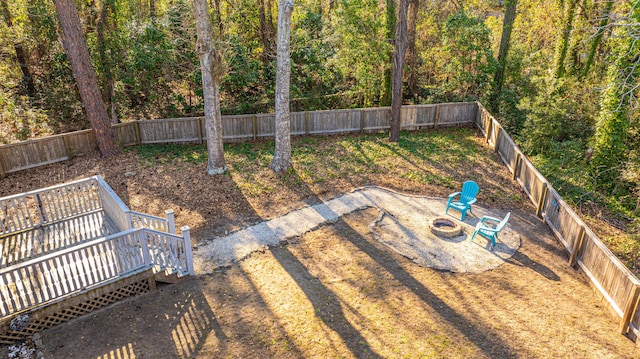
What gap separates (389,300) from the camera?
802 cm

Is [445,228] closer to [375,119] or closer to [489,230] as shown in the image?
[489,230]

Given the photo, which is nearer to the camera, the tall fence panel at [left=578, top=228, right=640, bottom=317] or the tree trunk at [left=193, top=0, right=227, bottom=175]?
the tall fence panel at [left=578, top=228, right=640, bottom=317]

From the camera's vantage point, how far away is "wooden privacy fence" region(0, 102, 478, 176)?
43.0ft

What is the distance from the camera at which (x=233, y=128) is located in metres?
16.4

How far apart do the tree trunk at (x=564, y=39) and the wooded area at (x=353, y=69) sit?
6 cm

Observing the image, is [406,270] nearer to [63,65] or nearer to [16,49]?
[63,65]

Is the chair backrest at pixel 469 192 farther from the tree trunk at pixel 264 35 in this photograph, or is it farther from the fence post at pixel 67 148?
the fence post at pixel 67 148

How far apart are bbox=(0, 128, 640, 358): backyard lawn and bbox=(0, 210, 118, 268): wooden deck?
68.0 inches

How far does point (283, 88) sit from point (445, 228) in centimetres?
653

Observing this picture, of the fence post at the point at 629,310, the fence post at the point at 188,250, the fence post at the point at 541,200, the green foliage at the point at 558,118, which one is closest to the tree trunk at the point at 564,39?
the green foliage at the point at 558,118

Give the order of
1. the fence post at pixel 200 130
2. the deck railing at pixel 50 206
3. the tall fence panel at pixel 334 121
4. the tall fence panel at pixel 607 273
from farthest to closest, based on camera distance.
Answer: the tall fence panel at pixel 334 121
the fence post at pixel 200 130
the deck railing at pixel 50 206
the tall fence panel at pixel 607 273

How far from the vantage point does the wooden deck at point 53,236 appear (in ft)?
27.3

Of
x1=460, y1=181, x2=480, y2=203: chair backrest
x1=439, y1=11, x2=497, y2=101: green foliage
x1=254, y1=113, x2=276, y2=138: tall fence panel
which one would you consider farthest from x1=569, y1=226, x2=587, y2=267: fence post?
x1=254, y1=113, x2=276, y2=138: tall fence panel

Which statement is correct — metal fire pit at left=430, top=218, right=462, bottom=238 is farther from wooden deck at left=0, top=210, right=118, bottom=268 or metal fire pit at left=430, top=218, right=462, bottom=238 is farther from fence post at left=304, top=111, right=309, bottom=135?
fence post at left=304, top=111, right=309, bottom=135
